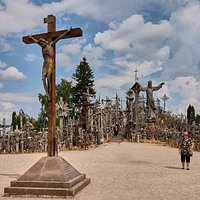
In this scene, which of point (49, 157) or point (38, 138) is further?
point (38, 138)

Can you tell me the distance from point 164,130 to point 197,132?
5362 millimetres

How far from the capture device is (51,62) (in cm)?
884

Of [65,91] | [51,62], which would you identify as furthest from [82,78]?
[51,62]

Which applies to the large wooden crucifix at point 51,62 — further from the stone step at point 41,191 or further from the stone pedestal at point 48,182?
the stone step at point 41,191

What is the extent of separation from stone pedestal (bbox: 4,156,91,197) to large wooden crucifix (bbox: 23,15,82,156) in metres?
0.63

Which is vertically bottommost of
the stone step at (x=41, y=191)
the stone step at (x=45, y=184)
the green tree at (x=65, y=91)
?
the stone step at (x=41, y=191)

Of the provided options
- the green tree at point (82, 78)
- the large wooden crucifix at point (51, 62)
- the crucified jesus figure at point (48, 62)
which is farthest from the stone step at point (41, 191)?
the green tree at point (82, 78)

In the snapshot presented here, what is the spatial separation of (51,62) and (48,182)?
3042 mm

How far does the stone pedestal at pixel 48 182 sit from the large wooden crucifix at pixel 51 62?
627mm

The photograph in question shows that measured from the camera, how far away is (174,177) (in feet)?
33.0

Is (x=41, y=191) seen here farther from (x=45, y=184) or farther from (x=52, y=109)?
(x=52, y=109)

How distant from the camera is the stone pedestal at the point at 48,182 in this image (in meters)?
7.34

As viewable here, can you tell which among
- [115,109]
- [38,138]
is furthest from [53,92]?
[115,109]

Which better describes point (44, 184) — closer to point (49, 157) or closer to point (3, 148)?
point (49, 157)
